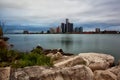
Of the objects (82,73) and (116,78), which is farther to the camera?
(116,78)

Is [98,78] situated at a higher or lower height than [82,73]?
lower

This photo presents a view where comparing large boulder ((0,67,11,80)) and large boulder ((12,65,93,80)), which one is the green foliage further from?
large boulder ((12,65,93,80))

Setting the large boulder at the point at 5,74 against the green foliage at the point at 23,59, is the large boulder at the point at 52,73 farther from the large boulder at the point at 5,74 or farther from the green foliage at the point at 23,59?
the green foliage at the point at 23,59

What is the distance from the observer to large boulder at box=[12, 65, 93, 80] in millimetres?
7943

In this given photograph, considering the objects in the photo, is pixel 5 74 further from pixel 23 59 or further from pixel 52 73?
pixel 23 59

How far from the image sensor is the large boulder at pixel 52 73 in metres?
7.94

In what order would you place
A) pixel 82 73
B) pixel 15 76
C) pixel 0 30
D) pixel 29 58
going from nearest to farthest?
pixel 15 76 < pixel 82 73 < pixel 29 58 < pixel 0 30

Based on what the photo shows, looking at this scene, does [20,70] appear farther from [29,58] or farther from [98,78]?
[98,78]

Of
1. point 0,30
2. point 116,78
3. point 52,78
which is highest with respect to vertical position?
point 0,30

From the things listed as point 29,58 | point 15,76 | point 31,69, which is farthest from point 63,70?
point 29,58

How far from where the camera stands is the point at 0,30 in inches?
642

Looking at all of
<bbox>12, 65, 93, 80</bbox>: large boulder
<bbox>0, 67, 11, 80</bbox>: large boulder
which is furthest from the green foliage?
<bbox>12, 65, 93, 80</bbox>: large boulder

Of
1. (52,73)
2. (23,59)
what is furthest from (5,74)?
(23,59)

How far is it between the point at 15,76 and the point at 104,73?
17.2 ft
